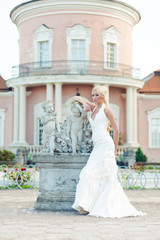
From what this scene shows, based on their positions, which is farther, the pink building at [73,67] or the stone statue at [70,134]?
the pink building at [73,67]

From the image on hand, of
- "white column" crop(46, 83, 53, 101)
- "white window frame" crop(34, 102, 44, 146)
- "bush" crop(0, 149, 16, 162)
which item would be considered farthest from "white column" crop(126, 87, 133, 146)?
"bush" crop(0, 149, 16, 162)

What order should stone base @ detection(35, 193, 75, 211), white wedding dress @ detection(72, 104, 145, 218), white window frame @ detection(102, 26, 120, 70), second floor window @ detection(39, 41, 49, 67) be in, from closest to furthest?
white wedding dress @ detection(72, 104, 145, 218)
stone base @ detection(35, 193, 75, 211)
white window frame @ detection(102, 26, 120, 70)
second floor window @ detection(39, 41, 49, 67)

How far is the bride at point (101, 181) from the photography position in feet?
22.5

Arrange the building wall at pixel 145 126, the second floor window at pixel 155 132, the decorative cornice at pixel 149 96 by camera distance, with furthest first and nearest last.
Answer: the second floor window at pixel 155 132 → the decorative cornice at pixel 149 96 → the building wall at pixel 145 126

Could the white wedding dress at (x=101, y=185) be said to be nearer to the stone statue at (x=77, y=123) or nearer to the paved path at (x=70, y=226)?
the paved path at (x=70, y=226)

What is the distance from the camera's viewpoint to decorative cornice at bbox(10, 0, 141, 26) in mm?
26203

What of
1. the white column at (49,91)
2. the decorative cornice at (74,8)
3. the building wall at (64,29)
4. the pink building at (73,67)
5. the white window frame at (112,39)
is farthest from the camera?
the white window frame at (112,39)

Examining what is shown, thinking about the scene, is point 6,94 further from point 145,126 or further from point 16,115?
point 145,126

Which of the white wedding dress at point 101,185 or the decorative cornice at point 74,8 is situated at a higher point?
the decorative cornice at point 74,8

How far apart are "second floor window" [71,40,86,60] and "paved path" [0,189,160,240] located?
19694 millimetres

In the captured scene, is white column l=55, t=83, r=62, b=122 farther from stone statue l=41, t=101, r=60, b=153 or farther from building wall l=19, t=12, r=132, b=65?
stone statue l=41, t=101, r=60, b=153

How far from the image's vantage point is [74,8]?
86.5ft

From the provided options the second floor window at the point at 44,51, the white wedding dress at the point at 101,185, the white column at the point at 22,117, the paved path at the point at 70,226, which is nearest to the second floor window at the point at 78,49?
the second floor window at the point at 44,51

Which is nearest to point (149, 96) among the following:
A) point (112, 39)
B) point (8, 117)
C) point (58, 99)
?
point (112, 39)
